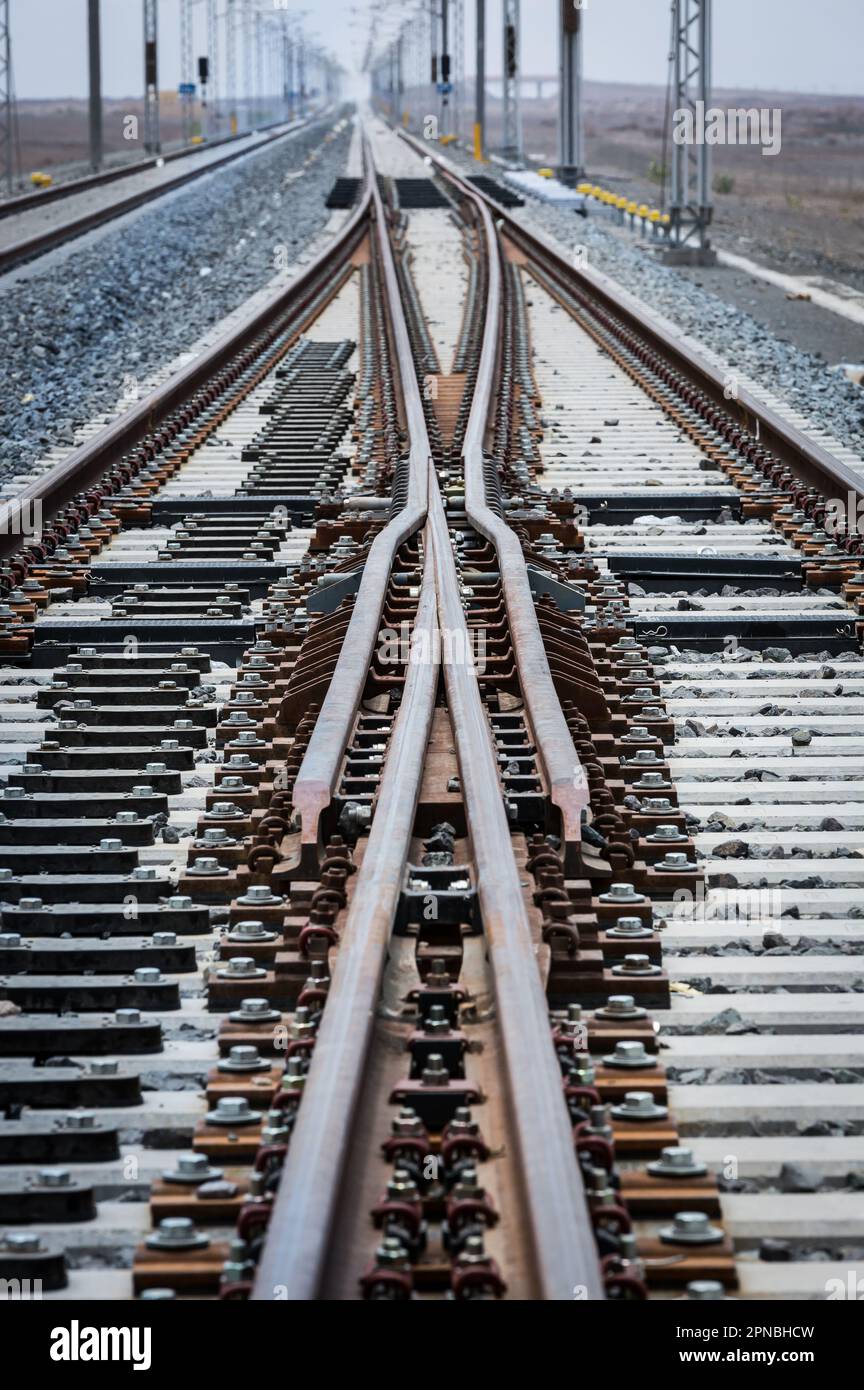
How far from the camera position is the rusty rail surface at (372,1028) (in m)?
2.58

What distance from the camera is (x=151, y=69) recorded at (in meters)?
64.8

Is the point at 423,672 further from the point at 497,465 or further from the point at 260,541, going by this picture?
the point at 497,465

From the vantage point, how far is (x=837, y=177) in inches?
2911

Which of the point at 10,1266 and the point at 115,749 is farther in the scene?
the point at 115,749

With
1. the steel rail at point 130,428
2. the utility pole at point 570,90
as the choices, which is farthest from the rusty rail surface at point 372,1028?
the utility pole at point 570,90

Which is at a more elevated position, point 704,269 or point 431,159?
point 431,159

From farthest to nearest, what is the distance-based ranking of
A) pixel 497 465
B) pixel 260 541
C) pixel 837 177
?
pixel 837 177
pixel 497 465
pixel 260 541

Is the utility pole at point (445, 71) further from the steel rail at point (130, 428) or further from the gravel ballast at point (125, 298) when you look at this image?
the steel rail at point (130, 428)

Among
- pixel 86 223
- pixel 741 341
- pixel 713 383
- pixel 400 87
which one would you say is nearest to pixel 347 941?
pixel 713 383

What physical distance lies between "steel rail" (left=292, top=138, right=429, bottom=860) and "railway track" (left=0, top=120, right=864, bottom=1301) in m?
0.02

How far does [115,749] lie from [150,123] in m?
60.8

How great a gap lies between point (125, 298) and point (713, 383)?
10.2m

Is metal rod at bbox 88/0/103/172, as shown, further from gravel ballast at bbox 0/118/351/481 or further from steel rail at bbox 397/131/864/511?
steel rail at bbox 397/131/864/511
